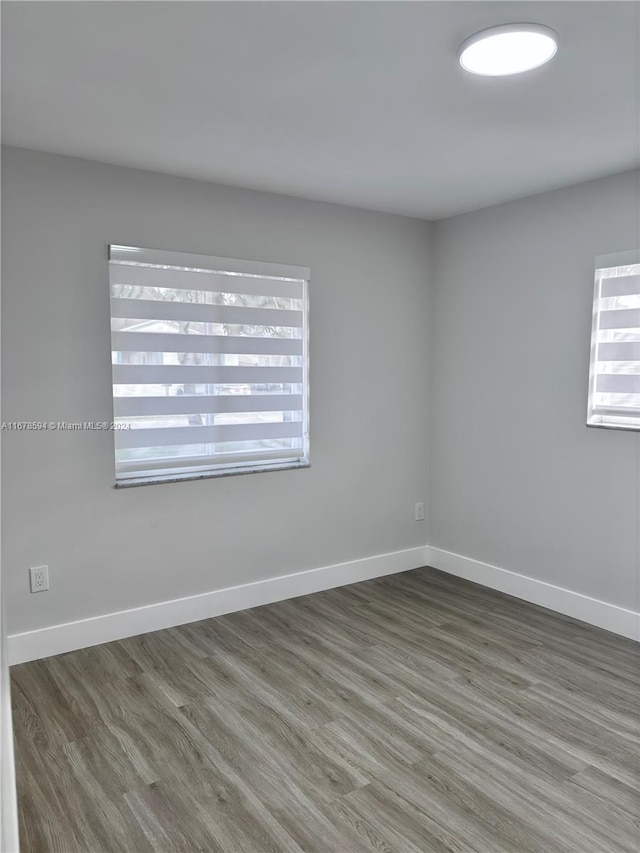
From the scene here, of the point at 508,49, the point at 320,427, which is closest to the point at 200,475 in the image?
the point at 320,427

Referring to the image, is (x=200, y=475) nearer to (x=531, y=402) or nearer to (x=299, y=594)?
(x=299, y=594)

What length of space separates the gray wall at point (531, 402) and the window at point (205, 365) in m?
1.08

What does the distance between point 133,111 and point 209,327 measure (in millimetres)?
1242

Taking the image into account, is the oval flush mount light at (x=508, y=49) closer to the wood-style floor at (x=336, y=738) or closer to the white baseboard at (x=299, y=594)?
the wood-style floor at (x=336, y=738)

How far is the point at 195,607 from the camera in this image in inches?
139

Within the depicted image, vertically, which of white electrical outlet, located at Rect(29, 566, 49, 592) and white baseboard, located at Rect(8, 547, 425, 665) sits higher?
white electrical outlet, located at Rect(29, 566, 49, 592)

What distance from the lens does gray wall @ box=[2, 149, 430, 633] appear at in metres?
2.97

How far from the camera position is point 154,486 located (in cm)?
336

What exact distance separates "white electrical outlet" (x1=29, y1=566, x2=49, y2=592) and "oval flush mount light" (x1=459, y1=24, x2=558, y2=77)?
2.75m

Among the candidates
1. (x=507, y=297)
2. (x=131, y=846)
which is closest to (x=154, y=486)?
(x=131, y=846)

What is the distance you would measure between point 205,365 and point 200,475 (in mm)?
600

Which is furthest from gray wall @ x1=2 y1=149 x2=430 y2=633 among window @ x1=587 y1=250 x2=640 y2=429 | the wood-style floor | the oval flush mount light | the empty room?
the oval flush mount light

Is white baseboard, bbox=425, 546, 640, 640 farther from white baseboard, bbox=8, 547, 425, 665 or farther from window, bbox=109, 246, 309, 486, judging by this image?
window, bbox=109, 246, 309, 486

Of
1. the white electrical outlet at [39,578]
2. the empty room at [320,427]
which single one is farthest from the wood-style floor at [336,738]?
the white electrical outlet at [39,578]
